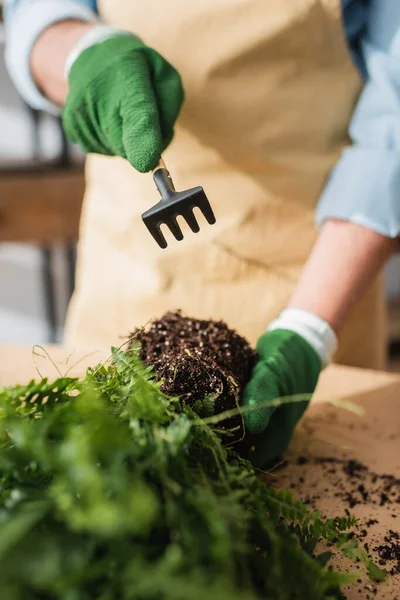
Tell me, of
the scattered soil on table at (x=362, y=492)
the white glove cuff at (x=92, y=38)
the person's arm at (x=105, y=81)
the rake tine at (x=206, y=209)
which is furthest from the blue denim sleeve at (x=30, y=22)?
the scattered soil on table at (x=362, y=492)

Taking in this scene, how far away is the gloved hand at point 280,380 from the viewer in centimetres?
75

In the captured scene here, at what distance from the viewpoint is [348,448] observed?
2.88 feet

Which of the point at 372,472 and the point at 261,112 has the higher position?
the point at 261,112

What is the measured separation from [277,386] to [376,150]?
465 mm

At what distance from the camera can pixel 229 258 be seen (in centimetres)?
118

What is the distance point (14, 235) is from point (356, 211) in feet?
4.86

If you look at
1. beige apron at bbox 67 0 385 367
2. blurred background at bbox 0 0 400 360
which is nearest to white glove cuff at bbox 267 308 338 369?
beige apron at bbox 67 0 385 367

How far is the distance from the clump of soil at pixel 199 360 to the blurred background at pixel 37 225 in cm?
147

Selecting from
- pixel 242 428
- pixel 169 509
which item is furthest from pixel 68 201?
pixel 169 509

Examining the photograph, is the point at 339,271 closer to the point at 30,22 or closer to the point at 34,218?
the point at 30,22

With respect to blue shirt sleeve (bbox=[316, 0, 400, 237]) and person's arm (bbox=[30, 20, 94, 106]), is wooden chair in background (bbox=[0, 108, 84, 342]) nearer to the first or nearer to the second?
person's arm (bbox=[30, 20, 94, 106])

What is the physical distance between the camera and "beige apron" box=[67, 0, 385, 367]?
1064mm

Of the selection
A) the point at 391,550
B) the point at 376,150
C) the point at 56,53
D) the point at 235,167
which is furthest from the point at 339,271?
the point at 56,53

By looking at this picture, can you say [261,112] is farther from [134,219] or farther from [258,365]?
[258,365]
